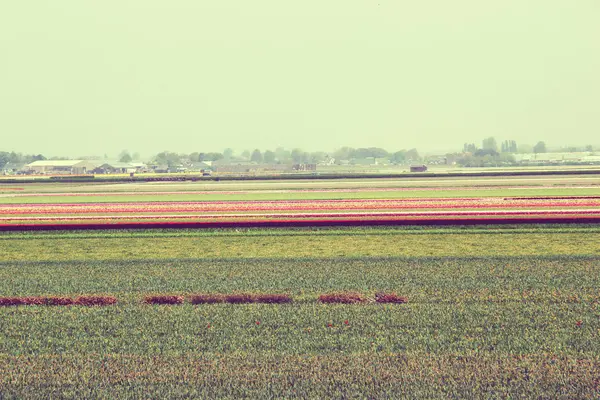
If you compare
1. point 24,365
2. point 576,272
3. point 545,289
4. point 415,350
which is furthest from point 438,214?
point 24,365

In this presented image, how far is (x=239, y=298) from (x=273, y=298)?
0.82m

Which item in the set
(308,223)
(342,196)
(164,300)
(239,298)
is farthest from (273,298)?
(342,196)

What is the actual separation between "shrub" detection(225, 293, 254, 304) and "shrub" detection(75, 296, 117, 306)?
2712 millimetres

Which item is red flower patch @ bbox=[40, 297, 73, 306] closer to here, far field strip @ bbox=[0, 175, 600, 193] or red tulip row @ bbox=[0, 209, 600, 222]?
red tulip row @ bbox=[0, 209, 600, 222]

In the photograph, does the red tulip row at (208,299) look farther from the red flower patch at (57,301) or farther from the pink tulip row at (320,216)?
the pink tulip row at (320,216)

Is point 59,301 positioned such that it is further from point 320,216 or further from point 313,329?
point 320,216

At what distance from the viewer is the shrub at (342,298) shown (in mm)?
15547

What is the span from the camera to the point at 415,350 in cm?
1174

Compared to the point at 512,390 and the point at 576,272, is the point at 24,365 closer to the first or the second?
the point at 512,390

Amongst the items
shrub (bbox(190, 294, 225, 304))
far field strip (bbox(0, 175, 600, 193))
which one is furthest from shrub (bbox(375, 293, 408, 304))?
far field strip (bbox(0, 175, 600, 193))

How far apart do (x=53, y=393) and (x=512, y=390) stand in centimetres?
686

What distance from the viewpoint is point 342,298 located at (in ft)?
51.5

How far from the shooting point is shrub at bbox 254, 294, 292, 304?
51.3ft

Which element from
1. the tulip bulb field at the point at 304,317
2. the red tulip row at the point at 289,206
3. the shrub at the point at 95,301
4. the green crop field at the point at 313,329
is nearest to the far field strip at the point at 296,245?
the tulip bulb field at the point at 304,317
